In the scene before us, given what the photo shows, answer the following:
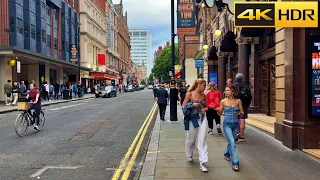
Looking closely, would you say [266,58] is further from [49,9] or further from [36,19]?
[49,9]

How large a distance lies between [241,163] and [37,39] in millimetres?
35809

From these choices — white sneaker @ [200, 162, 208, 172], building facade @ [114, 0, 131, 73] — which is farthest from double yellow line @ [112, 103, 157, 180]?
building facade @ [114, 0, 131, 73]

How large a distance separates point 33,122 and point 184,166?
707 cm

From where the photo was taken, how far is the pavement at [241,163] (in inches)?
226

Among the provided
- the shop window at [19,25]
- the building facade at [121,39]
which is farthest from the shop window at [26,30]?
the building facade at [121,39]

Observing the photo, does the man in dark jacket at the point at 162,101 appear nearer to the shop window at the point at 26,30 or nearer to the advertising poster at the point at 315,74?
the advertising poster at the point at 315,74

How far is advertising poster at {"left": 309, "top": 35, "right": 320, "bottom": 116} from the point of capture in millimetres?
7387

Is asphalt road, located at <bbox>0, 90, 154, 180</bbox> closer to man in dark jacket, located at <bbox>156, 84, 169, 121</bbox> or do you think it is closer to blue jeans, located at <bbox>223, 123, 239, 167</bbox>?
blue jeans, located at <bbox>223, 123, 239, 167</bbox>

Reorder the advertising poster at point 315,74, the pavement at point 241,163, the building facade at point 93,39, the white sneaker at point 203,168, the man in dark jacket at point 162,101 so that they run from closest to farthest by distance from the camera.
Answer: the pavement at point 241,163 → the white sneaker at point 203,168 → the advertising poster at point 315,74 → the man in dark jacket at point 162,101 → the building facade at point 93,39

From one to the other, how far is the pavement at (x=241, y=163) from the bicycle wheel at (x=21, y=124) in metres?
4.45

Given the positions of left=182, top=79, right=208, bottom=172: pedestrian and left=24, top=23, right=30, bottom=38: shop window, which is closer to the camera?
left=182, top=79, right=208, bottom=172: pedestrian

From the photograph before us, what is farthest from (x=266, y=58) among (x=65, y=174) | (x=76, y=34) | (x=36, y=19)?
(x=76, y=34)

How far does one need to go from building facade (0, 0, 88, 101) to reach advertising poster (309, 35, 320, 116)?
22.6 m

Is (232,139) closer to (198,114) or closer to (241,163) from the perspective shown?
(241,163)
